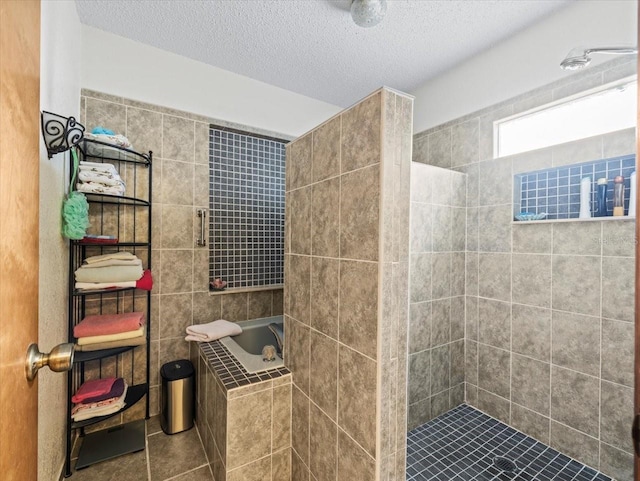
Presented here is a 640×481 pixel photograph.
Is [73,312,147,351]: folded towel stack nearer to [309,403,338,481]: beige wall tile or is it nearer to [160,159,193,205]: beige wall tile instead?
[160,159,193,205]: beige wall tile

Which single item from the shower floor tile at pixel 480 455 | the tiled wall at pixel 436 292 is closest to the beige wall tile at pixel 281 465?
the shower floor tile at pixel 480 455

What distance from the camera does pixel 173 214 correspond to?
2174 millimetres

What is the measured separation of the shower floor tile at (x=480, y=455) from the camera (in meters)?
1.61

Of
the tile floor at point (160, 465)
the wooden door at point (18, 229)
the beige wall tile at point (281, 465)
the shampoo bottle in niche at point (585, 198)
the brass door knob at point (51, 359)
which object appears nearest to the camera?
the wooden door at point (18, 229)

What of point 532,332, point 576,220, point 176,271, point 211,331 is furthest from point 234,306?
point 576,220

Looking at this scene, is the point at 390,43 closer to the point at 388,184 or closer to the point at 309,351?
the point at 388,184

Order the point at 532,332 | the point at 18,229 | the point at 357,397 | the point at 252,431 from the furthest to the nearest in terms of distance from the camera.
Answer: the point at 532,332
the point at 252,431
the point at 357,397
the point at 18,229

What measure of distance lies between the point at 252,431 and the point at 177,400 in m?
0.84

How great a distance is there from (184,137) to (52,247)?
121 centimetres

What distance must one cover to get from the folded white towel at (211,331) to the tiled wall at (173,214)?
166 mm

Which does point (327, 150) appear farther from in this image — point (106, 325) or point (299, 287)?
point (106, 325)

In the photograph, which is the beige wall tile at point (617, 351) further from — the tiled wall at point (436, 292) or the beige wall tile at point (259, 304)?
the beige wall tile at point (259, 304)

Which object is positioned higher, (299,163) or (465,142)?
(465,142)

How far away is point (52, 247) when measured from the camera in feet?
4.47
